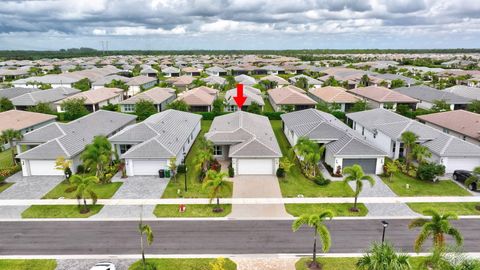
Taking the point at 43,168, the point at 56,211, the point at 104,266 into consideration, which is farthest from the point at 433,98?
the point at 43,168

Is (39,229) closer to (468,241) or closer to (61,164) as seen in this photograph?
(61,164)

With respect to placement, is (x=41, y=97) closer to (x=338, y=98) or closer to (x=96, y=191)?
(x=96, y=191)

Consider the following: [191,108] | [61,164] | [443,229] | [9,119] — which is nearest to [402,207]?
[443,229]

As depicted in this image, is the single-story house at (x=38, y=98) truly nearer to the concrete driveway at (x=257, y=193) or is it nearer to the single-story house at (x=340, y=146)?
the concrete driveway at (x=257, y=193)

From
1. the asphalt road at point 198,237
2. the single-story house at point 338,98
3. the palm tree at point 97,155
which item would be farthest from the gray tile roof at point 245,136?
the single-story house at point 338,98

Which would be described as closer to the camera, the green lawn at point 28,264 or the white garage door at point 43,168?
the green lawn at point 28,264

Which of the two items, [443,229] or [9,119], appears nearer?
[443,229]

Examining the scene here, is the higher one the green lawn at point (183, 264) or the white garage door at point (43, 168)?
the white garage door at point (43, 168)

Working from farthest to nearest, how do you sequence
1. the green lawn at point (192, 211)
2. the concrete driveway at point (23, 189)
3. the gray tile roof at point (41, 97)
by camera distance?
the gray tile roof at point (41, 97)
the concrete driveway at point (23, 189)
the green lawn at point (192, 211)
